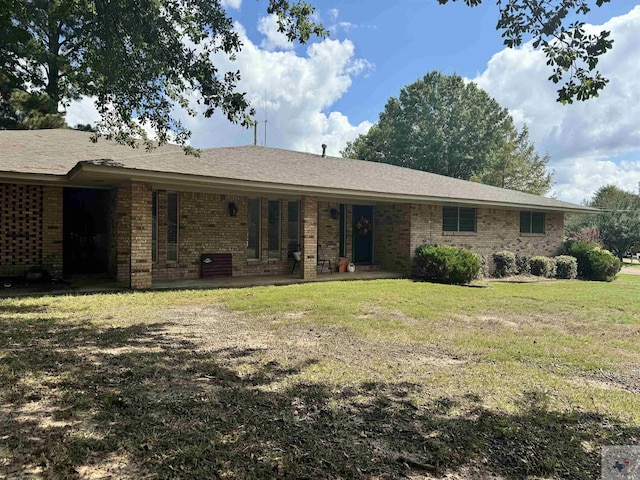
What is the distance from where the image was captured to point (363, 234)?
1436 centimetres

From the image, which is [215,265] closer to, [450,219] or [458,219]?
[450,219]

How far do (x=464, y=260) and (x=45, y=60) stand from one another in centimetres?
2078

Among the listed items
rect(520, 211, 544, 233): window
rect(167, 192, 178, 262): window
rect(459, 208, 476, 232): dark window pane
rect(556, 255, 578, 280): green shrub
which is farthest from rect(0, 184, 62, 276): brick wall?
rect(556, 255, 578, 280): green shrub

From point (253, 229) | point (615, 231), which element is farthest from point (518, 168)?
point (253, 229)

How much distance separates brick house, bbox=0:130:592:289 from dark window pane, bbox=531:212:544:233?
4 cm

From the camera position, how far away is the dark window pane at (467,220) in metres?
14.6

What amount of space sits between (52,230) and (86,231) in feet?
6.33

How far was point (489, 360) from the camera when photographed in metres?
4.66

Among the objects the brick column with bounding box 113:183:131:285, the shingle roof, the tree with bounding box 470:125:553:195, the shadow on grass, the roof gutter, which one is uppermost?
the tree with bounding box 470:125:553:195

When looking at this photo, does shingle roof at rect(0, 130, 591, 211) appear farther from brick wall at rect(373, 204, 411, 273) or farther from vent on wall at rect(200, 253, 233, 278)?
vent on wall at rect(200, 253, 233, 278)

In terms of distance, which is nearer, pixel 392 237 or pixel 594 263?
pixel 392 237

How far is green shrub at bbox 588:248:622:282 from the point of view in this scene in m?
15.0

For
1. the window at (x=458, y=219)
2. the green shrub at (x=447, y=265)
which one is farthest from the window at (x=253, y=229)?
the window at (x=458, y=219)

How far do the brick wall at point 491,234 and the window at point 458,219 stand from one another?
0.55ft
